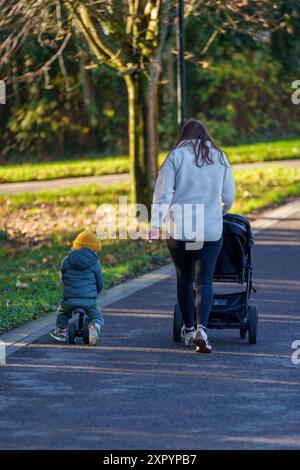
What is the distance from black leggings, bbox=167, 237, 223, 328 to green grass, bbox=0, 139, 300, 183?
17786 mm

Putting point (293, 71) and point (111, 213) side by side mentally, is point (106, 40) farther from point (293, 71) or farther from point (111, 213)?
point (293, 71)

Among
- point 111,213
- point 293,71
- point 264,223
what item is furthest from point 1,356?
point 293,71

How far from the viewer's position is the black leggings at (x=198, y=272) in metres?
8.96

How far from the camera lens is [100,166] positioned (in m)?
27.6

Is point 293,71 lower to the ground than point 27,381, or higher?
higher

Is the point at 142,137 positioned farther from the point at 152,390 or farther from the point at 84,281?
the point at 152,390

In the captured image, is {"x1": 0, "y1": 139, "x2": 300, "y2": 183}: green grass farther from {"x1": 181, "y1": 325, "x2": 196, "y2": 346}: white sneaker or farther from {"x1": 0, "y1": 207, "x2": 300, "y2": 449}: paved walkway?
{"x1": 181, "y1": 325, "x2": 196, "y2": 346}: white sneaker

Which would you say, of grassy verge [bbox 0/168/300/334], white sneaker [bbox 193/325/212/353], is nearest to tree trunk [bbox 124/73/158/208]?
grassy verge [bbox 0/168/300/334]

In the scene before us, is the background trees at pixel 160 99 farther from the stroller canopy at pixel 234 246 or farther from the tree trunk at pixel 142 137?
the stroller canopy at pixel 234 246

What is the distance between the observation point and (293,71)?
32.2m

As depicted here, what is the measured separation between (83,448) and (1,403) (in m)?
1.18

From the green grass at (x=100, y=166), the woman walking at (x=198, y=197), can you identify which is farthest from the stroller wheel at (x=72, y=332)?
the green grass at (x=100, y=166)

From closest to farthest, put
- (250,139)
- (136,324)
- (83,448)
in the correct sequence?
(83,448) → (136,324) → (250,139)

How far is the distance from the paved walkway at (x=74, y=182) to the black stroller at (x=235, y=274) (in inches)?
567
